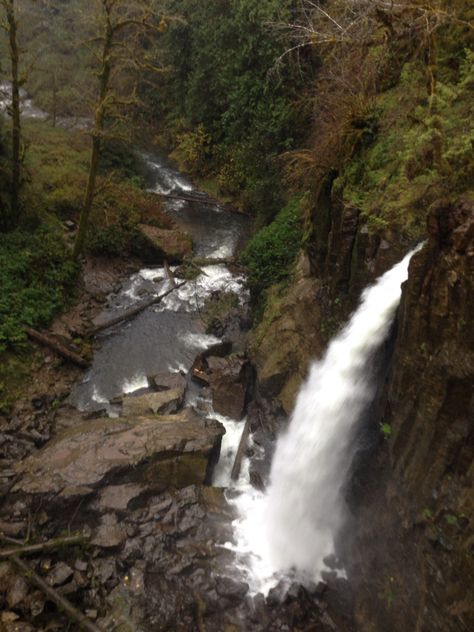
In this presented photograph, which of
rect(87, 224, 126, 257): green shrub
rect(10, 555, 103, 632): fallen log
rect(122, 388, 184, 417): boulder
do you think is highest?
rect(87, 224, 126, 257): green shrub

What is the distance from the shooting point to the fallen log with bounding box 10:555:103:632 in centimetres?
611

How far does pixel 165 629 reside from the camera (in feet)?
20.7

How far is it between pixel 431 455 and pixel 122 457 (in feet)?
17.1

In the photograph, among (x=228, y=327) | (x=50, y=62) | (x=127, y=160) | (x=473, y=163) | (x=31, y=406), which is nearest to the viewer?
(x=473, y=163)

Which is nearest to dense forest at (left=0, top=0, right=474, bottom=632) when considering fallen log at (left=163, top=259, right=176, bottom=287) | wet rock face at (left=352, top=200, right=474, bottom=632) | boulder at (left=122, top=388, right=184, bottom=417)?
wet rock face at (left=352, top=200, right=474, bottom=632)

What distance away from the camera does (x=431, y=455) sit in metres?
5.32

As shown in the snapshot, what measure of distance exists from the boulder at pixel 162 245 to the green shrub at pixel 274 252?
2.82 m

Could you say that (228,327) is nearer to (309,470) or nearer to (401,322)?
(309,470)

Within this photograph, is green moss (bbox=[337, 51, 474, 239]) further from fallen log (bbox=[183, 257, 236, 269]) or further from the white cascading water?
fallen log (bbox=[183, 257, 236, 269])

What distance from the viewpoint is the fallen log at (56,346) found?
1088cm

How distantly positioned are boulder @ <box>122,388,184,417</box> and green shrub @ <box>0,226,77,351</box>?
3078 mm

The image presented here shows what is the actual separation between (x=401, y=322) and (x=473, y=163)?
7.09ft

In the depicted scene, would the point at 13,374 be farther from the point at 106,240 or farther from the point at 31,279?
the point at 106,240

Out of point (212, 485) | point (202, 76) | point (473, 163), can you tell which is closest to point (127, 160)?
point (202, 76)
